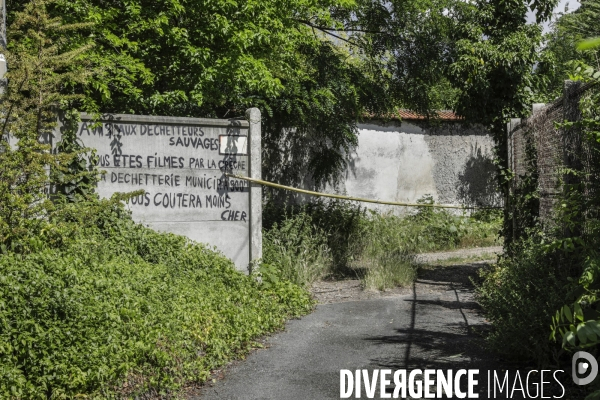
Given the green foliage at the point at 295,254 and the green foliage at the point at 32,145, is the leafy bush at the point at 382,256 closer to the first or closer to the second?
the green foliage at the point at 295,254

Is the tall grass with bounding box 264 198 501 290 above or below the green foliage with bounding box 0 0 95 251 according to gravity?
below

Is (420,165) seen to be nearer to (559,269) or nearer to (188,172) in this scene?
(188,172)

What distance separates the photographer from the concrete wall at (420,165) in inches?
690

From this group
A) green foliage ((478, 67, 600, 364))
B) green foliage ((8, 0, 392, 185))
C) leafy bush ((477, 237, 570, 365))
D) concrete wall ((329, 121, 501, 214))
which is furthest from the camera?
concrete wall ((329, 121, 501, 214))

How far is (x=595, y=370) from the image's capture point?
4855 mm

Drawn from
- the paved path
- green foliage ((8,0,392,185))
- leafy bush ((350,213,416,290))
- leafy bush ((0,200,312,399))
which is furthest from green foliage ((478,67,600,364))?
green foliage ((8,0,392,185))

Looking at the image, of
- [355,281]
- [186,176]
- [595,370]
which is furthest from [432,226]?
[595,370]

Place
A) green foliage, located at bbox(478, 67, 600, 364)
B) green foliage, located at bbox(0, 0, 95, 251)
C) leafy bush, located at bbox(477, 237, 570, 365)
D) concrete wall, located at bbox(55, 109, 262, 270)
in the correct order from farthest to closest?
concrete wall, located at bbox(55, 109, 262, 270)
green foliage, located at bbox(0, 0, 95, 251)
leafy bush, located at bbox(477, 237, 570, 365)
green foliage, located at bbox(478, 67, 600, 364)

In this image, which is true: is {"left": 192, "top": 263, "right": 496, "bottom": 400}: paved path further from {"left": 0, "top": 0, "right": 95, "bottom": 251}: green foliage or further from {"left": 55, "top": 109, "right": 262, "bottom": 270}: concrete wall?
{"left": 0, "top": 0, "right": 95, "bottom": 251}: green foliage

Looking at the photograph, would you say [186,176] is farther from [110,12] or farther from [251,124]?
[110,12]

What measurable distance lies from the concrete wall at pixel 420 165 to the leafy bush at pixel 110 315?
929 centimetres

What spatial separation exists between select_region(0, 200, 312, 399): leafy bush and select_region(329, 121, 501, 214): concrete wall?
9.29 m

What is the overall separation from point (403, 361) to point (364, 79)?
912 cm

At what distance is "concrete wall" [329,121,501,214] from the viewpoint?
690 inches
